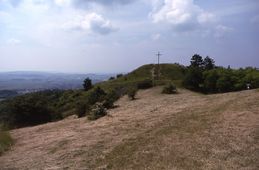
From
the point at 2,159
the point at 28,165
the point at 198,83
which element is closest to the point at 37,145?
the point at 2,159

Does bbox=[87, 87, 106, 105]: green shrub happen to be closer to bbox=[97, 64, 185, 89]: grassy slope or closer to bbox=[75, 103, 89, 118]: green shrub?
bbox=[75, 103, 89, 118]: green shrub

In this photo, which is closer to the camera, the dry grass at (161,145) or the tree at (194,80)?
the dry grass at (161,145)

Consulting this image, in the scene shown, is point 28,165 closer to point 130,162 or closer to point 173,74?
point 130,162

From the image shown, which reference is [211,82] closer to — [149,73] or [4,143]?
[4,143]

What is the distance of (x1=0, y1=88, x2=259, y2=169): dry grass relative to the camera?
18.0 meters

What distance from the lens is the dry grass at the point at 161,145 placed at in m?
18.0

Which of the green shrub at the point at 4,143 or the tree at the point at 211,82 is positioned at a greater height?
the tree at the point at 211,82

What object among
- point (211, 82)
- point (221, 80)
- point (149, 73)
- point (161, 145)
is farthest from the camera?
point (149, 73)

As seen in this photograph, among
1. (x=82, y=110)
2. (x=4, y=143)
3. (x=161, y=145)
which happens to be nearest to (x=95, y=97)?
(x=82, y=110)

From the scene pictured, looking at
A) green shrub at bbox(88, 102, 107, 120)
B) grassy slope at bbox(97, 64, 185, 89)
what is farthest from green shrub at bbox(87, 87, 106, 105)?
grassy slope at bbox(97, 64, 185, 89)

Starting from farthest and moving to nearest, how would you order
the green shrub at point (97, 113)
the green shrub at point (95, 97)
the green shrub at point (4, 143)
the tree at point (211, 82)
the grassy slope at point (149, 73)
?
the grassy slope at point (149, 73) < the tree at point (211, 82) < the green shrub at point (95, 97) < the green shrub at point (97, 113) < the green shrub at point (4, 143)

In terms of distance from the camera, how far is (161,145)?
2125 cm

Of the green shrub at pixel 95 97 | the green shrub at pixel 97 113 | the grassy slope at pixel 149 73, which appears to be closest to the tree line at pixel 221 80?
the green shrub at pixel 95 97

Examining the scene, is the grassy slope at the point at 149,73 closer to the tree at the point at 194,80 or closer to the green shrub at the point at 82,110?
the tree at the point at 194,80
